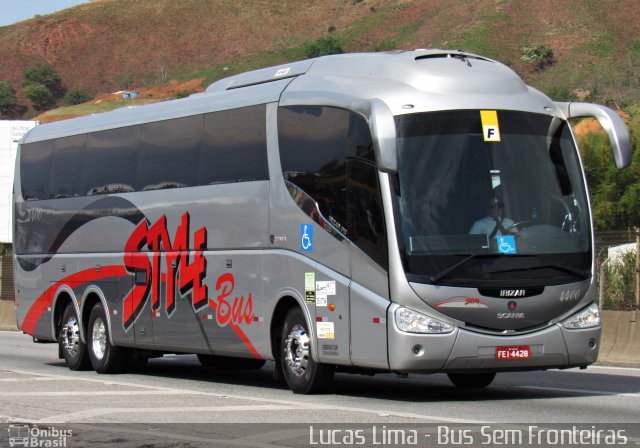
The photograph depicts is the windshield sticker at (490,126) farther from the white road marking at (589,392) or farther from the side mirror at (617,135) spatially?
the white road marking at (589,392)

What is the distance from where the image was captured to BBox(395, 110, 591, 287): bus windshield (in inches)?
527

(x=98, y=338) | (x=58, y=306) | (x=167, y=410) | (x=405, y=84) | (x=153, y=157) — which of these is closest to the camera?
(x=167, y=410)

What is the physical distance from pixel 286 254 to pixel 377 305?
203cm

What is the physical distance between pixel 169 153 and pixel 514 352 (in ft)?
21.4

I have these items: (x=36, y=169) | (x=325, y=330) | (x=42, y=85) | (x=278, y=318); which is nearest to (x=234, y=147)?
(x=278, y=318)

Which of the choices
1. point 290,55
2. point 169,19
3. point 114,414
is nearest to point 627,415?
point 114,414

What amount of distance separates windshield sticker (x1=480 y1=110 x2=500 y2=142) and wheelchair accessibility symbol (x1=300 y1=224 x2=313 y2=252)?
2.28 meters

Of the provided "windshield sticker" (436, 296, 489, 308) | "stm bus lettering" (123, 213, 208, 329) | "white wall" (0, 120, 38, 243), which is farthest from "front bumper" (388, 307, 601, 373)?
"white wall" (0, 120, 38, 243)

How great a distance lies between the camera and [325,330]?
14344 millimetres

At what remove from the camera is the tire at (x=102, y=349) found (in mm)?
19531

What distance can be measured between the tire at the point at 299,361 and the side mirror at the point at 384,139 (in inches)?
105

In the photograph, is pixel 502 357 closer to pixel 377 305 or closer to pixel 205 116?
pixel 377 305

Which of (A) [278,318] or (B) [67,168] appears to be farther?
(B) [67,168]

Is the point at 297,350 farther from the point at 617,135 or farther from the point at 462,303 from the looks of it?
the point at 617,135
